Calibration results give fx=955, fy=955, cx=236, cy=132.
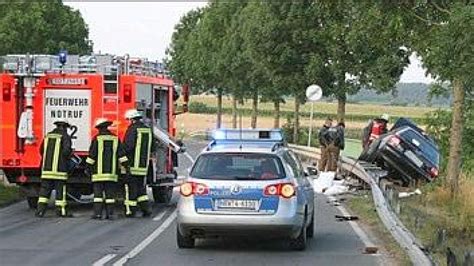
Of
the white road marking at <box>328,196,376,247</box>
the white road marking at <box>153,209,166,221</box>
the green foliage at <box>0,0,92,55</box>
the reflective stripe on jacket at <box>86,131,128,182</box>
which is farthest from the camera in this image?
the green foliage at <box>0,0,92,55</box>

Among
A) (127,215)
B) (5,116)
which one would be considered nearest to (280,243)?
(127,215)

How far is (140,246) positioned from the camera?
42.9 feet

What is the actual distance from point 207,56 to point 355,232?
44.4 meters

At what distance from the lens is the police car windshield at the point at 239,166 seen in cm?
1263

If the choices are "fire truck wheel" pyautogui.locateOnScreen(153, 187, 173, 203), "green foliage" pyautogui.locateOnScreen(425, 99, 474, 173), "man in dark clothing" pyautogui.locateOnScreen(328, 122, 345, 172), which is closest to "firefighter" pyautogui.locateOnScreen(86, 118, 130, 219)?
"fire truck wheel" pyautogui.locateOnScreen(153, 187, 173, 203)

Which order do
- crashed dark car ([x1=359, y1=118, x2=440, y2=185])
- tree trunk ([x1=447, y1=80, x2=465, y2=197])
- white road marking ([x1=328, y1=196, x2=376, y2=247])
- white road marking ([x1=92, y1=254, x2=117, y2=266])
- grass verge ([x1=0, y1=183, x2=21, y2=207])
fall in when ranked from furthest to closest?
crashed dark car ([x1=359, y1=118, x2=440, y2=185]) → grass verge ([x1=0, y1=183, x2=21, y2=207]) → tree trunk ([x1=447, y1=80, x2=465, y2=197]) → white road marking ([x1=328, y1=196, x2=376, y2=247]) → white road marking ([x1=92, y1=254, x2=117, y2=266])

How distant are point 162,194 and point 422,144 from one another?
6803 millimetres

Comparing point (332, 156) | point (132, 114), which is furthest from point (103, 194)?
point (332, 156)

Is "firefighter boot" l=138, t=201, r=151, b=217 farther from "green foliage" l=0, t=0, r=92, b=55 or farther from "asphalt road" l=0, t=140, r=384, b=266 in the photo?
"green foliage" l=0, t=0, r=92, b=55

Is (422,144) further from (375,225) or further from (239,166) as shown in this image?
(239,166)

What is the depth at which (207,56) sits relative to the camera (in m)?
59.1

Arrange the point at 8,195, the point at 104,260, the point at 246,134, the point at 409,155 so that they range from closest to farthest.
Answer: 1. the point at 104,260
2. the point at 246,134
3. the point at 8,195
4. the point at 409,155

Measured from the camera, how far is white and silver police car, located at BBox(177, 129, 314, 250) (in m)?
12.4

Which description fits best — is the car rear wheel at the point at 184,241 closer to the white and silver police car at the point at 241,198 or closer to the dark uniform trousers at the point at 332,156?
the white and silver police car at the point at 241,198
